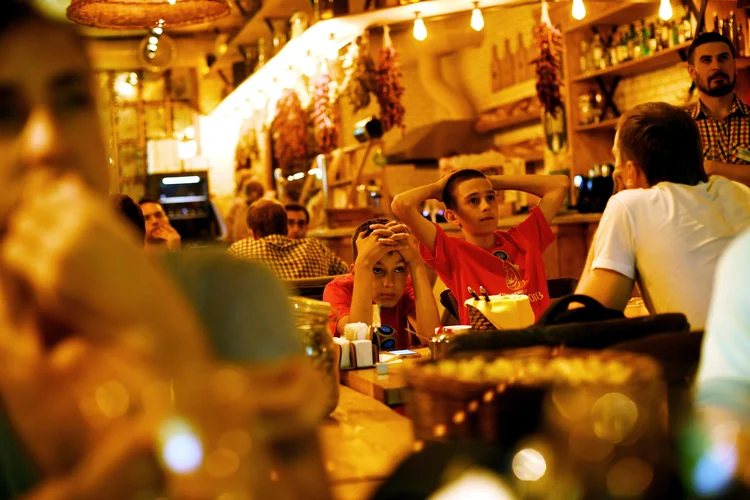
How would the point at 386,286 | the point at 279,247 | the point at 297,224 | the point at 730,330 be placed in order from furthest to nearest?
the point at 297,224 → the point at 279,247 → the point at 386,286 → the point at 730,330

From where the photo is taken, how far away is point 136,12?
8.77 feet

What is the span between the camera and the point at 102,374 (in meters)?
0.68

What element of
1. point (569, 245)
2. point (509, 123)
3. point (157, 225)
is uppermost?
point (509, 123)

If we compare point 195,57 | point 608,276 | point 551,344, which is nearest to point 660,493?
point 551,344

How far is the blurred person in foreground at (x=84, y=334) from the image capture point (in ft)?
2.23

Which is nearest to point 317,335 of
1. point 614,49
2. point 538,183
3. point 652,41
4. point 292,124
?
point 538,183

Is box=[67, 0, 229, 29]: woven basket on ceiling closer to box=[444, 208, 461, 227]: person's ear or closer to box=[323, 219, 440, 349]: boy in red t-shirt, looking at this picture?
box=[323, 219, 440, 349]: boy in red t-shirt

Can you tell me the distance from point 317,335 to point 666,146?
3.41 ft

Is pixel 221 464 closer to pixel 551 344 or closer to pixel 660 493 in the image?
pixel 660 493

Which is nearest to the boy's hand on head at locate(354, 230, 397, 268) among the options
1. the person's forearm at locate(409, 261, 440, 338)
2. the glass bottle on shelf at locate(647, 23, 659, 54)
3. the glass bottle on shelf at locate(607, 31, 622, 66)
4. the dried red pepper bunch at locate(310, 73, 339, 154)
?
the person's forearm at locate(409, 261, 440, 338)

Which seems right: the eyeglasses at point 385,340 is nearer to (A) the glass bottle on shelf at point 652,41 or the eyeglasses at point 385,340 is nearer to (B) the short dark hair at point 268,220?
(B) the short dark hair at point 268,220

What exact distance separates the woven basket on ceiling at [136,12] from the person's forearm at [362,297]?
1.21 m

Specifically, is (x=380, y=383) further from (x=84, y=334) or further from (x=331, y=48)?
(x=331, y=48)

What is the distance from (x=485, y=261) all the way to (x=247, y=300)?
3.19m
